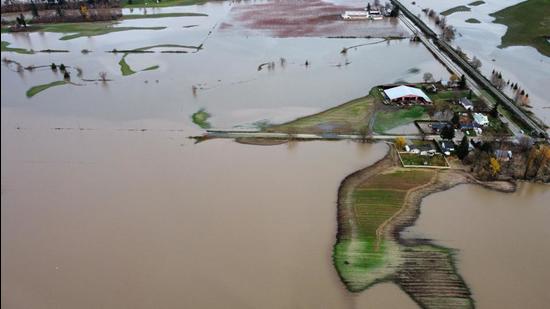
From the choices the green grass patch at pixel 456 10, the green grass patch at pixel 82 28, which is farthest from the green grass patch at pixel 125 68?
the green grass patch at pixel 456 10

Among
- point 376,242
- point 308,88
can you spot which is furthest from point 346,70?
point 376,242

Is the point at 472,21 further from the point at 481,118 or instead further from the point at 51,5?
the point at 51,5

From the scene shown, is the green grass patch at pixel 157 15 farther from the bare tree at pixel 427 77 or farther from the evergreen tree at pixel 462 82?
the evergreen tree at pixel 462 82

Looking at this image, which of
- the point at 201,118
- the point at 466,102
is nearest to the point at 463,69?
the point at 466,102

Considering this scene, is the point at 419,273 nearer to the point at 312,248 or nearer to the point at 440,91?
the point at 312,248

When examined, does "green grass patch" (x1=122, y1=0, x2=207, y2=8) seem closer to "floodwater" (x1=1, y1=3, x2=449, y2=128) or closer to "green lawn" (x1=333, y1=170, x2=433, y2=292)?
"floodwater" (x1=1, y1=3, x2=449, y2=128)
